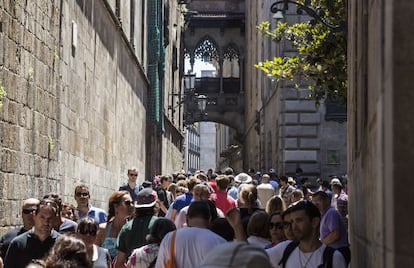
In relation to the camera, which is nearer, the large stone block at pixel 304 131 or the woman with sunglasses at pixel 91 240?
the woman with sunglasses at pixel 91 240

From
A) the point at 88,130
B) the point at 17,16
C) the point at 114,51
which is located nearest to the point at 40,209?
the point at 17,16

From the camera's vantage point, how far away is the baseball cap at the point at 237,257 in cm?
235

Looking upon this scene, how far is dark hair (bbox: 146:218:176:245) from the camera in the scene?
6582mm

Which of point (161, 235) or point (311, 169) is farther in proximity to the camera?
point (311, 169)

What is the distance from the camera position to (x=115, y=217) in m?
8.20

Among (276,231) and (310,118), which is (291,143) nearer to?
(310,118)

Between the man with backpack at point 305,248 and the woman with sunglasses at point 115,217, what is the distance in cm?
256

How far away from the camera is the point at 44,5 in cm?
1123

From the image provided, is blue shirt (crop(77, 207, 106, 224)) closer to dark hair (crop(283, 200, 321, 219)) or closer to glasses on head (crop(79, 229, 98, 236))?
glasses on head (crop(79, 229, 98, 236))

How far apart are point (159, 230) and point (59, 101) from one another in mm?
6072

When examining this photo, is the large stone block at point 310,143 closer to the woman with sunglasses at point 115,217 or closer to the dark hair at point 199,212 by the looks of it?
the woman with sunglasses at point 115,217

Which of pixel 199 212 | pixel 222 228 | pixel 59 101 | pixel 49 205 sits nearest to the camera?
pixel 199 212

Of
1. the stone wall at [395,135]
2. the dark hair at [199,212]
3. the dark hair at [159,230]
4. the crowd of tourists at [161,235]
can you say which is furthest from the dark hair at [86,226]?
the stone wall at [395,135]

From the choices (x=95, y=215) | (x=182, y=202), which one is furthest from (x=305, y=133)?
(x=95, y=215)
